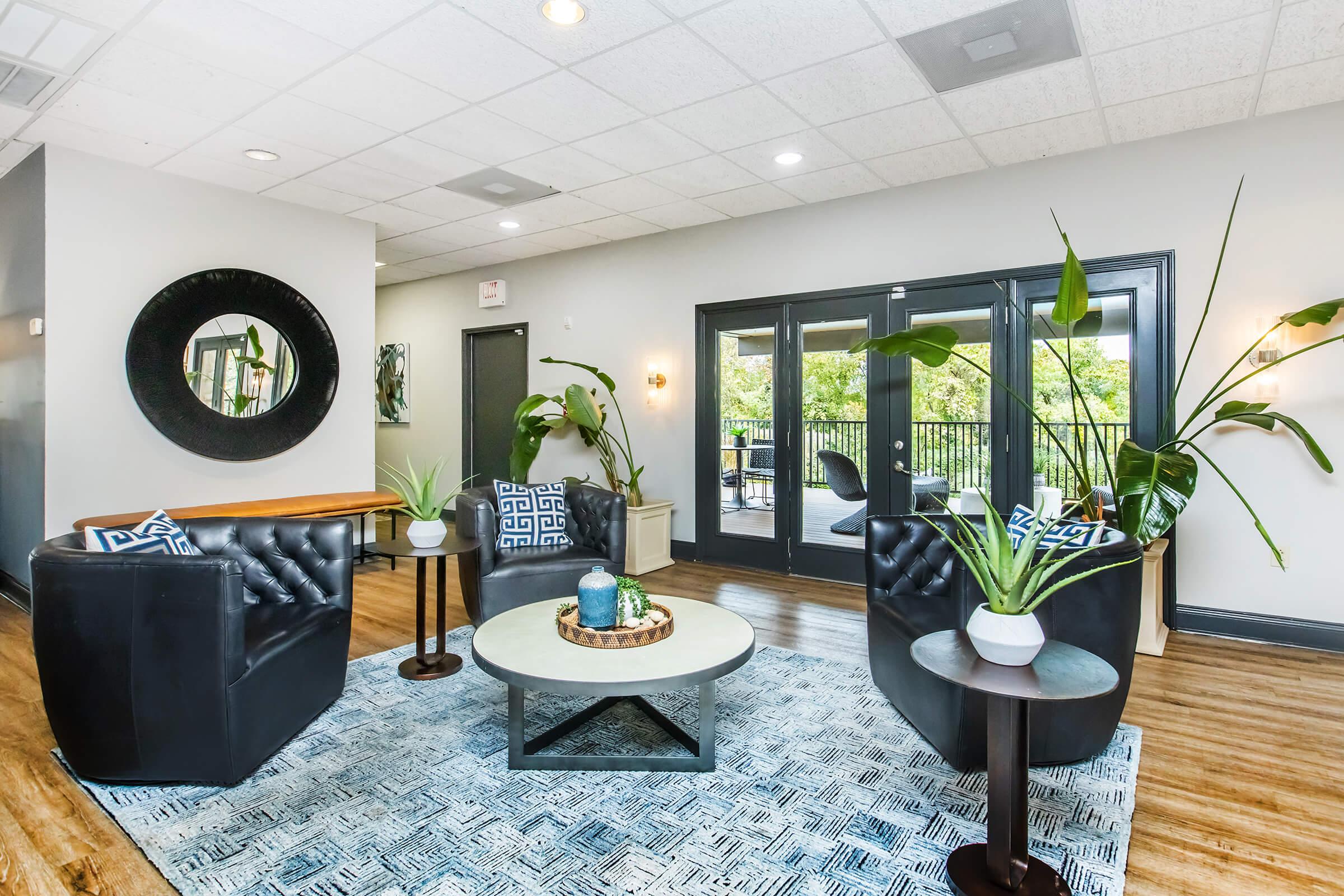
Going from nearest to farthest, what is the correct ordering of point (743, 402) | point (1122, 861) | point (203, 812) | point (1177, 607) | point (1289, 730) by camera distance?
1. point (1122, 861)
2. point (203, 812)
3. point (1289, 730)
4. point (1177, 607)
5. point (743, 402)

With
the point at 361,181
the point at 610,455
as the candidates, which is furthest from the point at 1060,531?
the point at 361,181

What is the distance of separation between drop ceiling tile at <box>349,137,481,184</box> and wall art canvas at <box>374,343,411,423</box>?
12.7 feet

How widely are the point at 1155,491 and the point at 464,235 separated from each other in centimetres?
534

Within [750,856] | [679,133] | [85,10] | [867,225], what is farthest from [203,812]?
[867,225]

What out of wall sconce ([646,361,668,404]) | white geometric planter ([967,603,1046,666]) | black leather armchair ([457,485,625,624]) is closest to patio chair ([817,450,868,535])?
wall sconce ([646,361,668,404])

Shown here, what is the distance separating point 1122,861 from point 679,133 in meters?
3.72

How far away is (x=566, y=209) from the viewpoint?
5.38 meters

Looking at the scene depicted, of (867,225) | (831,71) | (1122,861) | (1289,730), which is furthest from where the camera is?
(867,225)

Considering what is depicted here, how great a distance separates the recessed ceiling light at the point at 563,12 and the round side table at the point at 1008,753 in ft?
8.48

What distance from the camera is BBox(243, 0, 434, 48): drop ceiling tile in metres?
2.68

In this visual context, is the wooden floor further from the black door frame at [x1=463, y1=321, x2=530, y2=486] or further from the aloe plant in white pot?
the black door frame at [x1=463, y1=321, x2=530, y2=486]

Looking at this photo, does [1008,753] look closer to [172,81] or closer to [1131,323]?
[1131,323]

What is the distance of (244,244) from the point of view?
4988 mm

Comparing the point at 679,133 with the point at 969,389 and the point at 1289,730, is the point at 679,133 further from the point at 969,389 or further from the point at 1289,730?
the point at 1289,730
